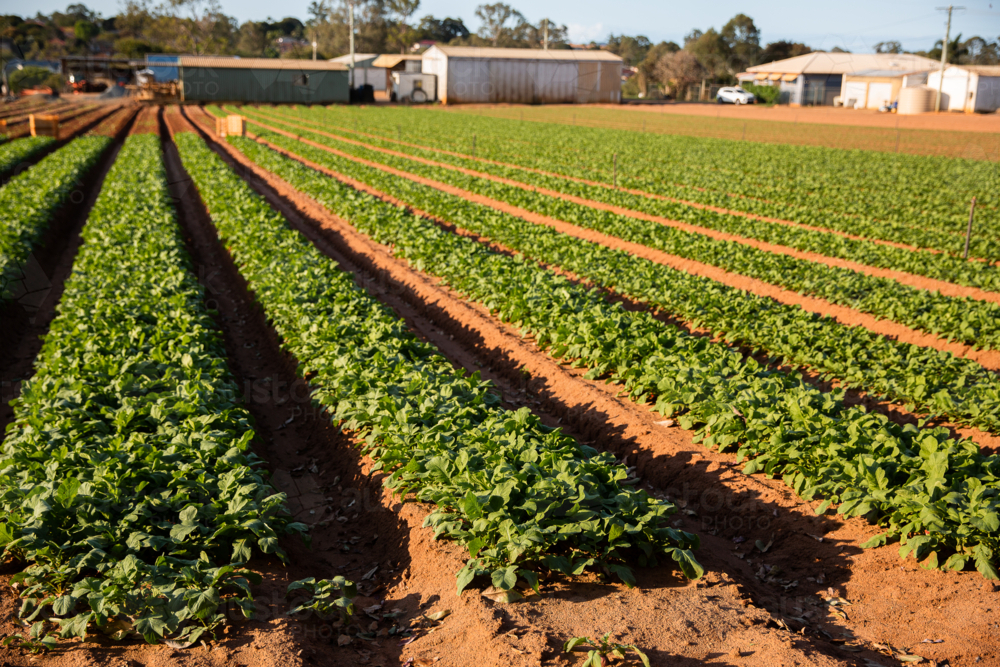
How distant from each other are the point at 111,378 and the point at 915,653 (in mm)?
7122

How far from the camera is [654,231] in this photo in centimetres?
1591

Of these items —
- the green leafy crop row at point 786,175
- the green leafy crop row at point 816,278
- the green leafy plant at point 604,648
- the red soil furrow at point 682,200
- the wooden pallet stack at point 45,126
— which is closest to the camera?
the green leafy plant at point 604,648

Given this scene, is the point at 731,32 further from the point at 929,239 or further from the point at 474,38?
the point at 929,239

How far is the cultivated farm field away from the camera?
4.51 meters

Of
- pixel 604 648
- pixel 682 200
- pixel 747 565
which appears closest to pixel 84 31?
pixel 682 200

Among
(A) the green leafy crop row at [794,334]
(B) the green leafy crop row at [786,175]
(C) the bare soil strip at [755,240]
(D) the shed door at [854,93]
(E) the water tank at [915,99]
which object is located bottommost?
(A) the green leafy crop row at [794,334]

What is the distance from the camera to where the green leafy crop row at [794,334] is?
25.8 ft

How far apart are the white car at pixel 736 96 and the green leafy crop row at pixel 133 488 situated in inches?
3063

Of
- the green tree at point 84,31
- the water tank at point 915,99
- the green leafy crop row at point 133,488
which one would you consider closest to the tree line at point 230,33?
the green tree at point 84,31

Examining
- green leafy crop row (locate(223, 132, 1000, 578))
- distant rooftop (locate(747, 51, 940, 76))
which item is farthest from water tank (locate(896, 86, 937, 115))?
green leafy crop row (locate(223, 132, 1000, 578))

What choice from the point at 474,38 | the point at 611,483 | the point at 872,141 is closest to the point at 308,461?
the point at 611,483

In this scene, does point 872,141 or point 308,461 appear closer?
point 308,461

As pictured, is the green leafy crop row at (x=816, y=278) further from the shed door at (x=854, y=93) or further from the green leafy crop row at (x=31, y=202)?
the shed door at (x=854, y=93)

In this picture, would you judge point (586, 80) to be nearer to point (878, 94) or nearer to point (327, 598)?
point (878, 94)
